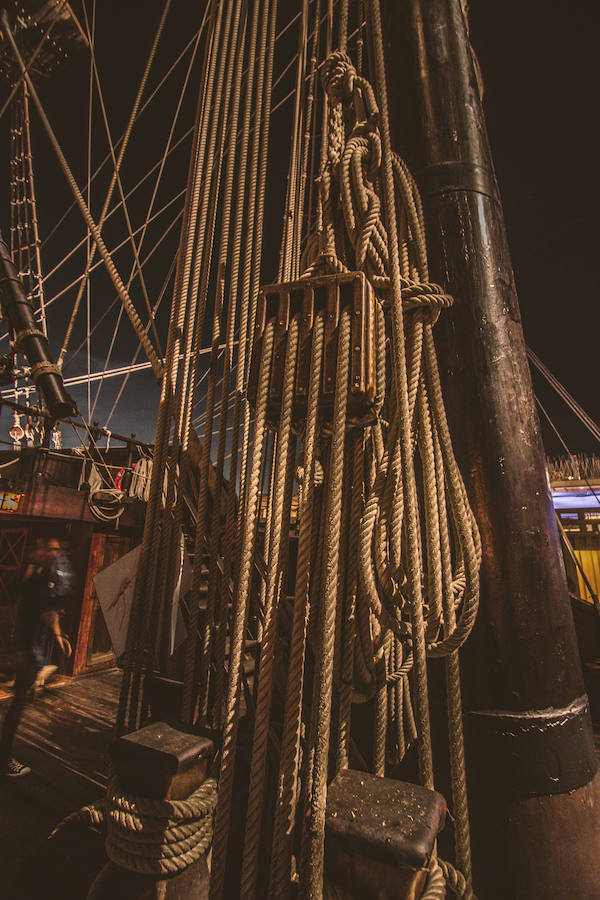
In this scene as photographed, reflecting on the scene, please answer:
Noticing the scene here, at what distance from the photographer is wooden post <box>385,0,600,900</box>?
113 centimetres

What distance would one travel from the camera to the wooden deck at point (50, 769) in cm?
201

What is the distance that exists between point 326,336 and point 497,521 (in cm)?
83

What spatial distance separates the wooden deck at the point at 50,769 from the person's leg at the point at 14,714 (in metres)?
0.18

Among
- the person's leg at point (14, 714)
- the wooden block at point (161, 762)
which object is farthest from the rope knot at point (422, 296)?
the person's leg at point (14, 714)

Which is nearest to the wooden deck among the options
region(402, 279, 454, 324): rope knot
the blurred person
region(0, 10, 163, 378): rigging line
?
the blurred person

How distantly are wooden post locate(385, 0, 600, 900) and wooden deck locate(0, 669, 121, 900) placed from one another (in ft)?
6.53

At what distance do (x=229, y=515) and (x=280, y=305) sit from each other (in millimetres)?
724

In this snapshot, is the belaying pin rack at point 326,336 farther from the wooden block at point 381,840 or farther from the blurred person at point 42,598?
the blurred person at point 42,598

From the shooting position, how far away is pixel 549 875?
42.9 inches

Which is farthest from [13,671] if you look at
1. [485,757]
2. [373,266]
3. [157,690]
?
[373,266]

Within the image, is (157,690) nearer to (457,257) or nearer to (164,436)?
(164,436)

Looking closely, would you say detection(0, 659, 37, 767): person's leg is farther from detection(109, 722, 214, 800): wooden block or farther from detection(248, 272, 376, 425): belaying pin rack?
detection(248, 272, 376, 425): belaying pin rack

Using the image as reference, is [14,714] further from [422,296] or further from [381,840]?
[422,296]

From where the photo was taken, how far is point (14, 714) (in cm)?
298
